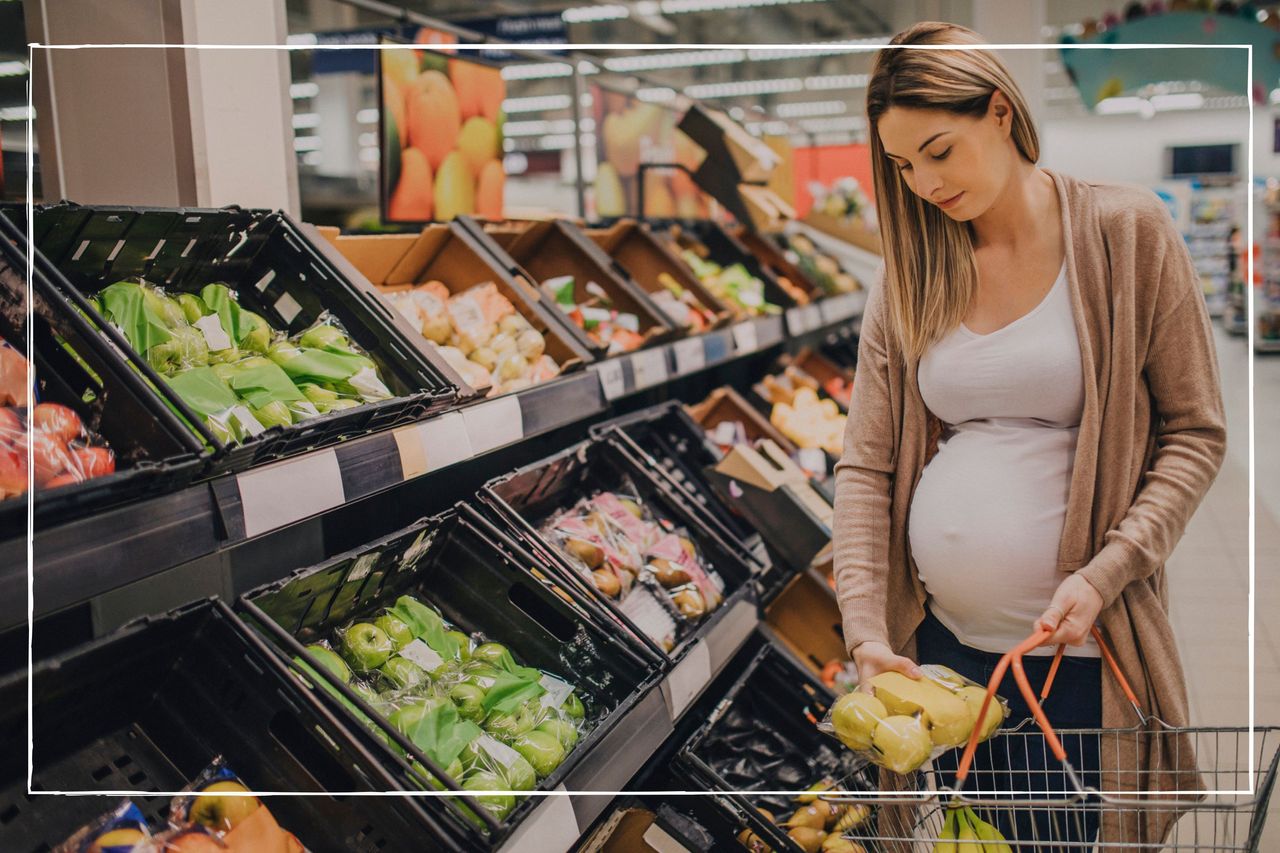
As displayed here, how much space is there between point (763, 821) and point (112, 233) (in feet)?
4.47

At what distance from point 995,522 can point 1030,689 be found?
26 cm

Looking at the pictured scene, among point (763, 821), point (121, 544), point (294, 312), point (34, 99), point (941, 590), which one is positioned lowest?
point (763, 821)

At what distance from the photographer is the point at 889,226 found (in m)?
1.37

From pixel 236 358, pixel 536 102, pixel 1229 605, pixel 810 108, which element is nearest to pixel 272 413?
pixel 236 358

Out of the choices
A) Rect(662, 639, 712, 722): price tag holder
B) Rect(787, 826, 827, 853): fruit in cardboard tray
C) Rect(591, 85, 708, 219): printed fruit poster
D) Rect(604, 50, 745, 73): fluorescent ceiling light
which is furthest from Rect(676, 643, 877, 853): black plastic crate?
Rect(604, 50, 745, 73): fluorescent ceiling light

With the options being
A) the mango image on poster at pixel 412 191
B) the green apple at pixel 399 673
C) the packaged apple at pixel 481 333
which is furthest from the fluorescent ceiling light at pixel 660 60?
the green apple at pixel 399 673

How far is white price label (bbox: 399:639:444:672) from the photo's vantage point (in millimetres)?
1613

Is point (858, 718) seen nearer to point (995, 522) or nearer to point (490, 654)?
point (995, 522)

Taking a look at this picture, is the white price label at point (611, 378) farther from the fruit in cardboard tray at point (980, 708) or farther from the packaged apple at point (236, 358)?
the fruit in cardboard tray at point (980, 708)

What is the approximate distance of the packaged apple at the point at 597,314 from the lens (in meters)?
2.58

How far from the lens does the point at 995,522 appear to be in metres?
1.36

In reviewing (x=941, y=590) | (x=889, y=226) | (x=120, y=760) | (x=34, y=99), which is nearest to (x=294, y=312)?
(x=34, y=99)

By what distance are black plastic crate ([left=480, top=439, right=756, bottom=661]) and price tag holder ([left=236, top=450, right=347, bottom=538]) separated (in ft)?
1.72

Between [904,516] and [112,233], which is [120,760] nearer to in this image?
[112,233]
